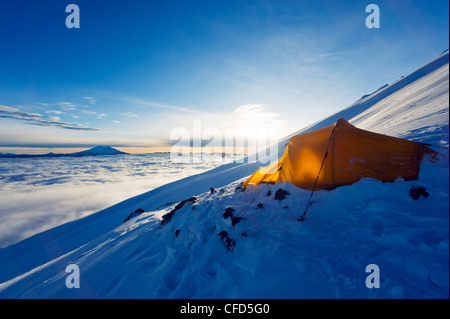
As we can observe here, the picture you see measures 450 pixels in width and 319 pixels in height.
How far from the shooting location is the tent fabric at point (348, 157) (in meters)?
4.27

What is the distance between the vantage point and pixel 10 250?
50.1 ft

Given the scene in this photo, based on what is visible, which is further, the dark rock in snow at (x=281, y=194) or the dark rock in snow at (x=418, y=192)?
the dark rock in snow at (x=281, y=194)

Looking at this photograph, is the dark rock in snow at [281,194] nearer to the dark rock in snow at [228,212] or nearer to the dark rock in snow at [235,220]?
the dark rock in snow at [235,220]

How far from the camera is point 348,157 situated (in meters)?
4.91

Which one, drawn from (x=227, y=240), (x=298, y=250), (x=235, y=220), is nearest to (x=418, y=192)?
(x=298, y=250)

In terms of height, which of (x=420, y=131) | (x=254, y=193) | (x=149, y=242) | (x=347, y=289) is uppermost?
(x=420, y=131)

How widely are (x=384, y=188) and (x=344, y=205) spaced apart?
1.00 m

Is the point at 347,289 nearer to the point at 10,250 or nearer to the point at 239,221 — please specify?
the point at 239,221

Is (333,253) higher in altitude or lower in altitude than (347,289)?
higher

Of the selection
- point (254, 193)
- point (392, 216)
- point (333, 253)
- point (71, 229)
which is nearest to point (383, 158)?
point (392, 216)

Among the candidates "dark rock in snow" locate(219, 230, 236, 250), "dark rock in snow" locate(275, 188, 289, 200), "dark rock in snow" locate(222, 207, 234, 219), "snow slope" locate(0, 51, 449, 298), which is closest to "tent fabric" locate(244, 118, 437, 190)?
"snow slope" locate(0, 51, 449, 298)

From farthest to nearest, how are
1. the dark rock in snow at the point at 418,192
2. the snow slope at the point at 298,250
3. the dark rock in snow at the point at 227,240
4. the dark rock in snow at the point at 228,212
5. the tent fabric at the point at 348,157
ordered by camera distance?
the dark rock in snow at the point at 228,212
the dark rock in snow at the point at 227,240
the tent fabric at the point at 348,157
the dark rock in snow at the point at 418,192
the snow slope at the point at 298,250

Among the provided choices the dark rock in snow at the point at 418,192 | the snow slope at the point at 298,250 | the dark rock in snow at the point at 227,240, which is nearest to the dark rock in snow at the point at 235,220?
the snow slope at the point at 298,250

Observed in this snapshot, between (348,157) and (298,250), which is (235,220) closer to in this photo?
(298,250)
